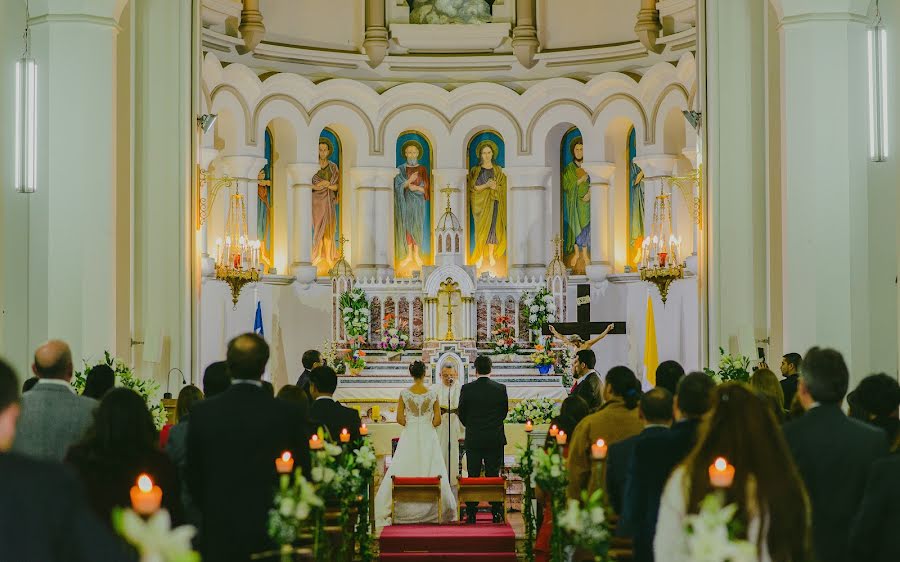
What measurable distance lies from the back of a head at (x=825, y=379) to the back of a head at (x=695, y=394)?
0.46 metres

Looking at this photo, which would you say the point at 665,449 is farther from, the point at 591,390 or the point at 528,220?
the point at 528,220

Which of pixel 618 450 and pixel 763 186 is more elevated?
pixel 763 186

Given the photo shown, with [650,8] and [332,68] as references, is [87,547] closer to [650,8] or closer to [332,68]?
[650,8]

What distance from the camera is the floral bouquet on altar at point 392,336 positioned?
21469 mm

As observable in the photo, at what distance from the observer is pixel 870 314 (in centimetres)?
1259

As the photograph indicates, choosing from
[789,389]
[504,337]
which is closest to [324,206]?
[504,337]

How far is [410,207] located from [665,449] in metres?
18.5

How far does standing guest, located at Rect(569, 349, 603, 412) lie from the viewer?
1087 centimetres

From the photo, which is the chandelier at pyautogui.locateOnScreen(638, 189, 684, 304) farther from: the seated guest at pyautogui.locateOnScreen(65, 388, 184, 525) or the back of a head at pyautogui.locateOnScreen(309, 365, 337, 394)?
the seated guest at pyautogui.locateOnScreen(65, 388, 184, 525)

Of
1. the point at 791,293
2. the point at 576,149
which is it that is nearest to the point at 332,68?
the point at 576,149

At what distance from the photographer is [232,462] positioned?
235 inches

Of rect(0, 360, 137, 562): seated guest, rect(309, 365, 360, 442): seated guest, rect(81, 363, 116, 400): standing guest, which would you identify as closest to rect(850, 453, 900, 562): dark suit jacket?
rect(0, 360, 137, 562): seated guest

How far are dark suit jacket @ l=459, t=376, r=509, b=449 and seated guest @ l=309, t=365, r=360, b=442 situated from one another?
3474 mm

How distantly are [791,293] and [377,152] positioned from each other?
39.2ft
